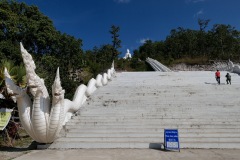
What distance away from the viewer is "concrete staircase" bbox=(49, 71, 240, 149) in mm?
7391

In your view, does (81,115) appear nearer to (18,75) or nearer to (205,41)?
(18,75)

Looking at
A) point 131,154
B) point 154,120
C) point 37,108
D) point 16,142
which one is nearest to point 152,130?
point 154,120

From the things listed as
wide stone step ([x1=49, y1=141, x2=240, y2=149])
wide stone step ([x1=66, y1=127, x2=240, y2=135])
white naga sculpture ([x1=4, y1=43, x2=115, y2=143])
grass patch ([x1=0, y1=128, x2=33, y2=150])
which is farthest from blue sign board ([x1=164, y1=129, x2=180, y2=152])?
grass patch ([x1=0, y1=128, x2=33, y2=150])

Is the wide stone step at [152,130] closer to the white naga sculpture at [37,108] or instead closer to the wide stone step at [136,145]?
the wide stone step at [136,145]

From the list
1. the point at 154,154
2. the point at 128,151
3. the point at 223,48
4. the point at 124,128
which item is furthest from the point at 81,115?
the point at 223,48

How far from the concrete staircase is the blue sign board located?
1.23 feet

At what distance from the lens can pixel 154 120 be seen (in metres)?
8.82

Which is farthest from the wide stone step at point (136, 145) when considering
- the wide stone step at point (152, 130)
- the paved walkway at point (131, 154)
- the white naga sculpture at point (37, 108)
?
the wide stone step at point (152, 130)

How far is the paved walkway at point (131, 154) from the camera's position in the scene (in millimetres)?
6082

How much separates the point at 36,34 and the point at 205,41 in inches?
1283

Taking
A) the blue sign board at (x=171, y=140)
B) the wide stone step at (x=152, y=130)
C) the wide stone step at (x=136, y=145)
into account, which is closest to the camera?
the blue sign board at (x=171, y=140)

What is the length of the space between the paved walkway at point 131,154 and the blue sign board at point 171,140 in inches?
6.5

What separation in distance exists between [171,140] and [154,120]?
6.68ft

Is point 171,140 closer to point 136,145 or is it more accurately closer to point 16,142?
point 136,145
